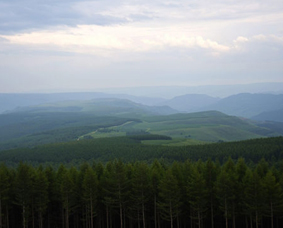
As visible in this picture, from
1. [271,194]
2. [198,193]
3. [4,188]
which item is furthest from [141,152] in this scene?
[271,194]

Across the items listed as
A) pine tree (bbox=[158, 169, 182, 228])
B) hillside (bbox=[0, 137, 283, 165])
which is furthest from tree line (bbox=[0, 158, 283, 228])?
hillside (bbox=[0, 137, 283, 165])

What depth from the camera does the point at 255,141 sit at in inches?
5349

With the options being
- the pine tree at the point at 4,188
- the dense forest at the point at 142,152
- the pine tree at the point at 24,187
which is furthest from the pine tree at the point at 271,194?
the dense forest at the point at 142,152

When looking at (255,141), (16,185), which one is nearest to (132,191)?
(16,185)

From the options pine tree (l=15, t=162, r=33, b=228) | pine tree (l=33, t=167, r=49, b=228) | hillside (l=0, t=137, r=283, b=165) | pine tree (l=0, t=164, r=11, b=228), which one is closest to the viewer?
pine tree (l=0, t=164, r=11, b=228)

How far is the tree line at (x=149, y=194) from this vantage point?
1917 inches

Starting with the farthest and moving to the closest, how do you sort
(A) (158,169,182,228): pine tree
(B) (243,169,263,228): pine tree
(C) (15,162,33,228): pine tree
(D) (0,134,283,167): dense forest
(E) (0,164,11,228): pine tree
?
(D) (0,134,283,167): dense forest, (C) (15,162,33,228): pine tree, (E) (0,164,11,228): pine tree, (A) (158,169,182,228): pine tree, (B) (243,169,263,228): pine tree

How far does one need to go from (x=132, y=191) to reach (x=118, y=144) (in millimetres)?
114352

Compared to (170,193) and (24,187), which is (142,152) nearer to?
(24,187)

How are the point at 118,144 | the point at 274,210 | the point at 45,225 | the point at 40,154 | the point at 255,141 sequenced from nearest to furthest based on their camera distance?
the point at 274,210, the point at 45,225, the point at 255,141, the point at 40,154, the point at 118,144

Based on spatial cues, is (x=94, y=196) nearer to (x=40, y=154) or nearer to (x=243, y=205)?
(x=243, y=205)

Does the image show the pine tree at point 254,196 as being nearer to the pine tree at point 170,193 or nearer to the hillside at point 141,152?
the pine tree at point 170,193

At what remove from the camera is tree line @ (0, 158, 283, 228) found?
48688mm

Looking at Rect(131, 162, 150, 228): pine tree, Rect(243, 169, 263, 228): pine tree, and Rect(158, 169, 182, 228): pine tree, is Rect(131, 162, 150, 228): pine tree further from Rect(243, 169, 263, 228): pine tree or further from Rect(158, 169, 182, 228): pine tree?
Rect(243, 169, 263, 228): pine tree
